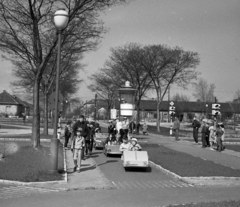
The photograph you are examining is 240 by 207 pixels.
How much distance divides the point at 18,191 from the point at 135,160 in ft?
16.4

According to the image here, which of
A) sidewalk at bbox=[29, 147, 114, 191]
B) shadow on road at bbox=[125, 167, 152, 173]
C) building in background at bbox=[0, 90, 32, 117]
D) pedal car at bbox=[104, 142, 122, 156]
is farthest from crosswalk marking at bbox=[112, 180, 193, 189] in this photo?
building in background at bbox=[0, 90, 32, 117]

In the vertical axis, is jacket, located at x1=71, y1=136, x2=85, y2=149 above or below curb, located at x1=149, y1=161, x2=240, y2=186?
above

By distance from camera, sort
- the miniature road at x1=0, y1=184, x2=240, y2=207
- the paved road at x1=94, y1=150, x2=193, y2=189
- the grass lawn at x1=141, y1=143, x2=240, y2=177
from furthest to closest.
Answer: the grass lawn at x1=141, y1=143, x2=240, y2=177
the paved road at x1=94, y1=150, x2=193, y2=189
the miniature road at x1=0, y1=184, x2=240, y2=207

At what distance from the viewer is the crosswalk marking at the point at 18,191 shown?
9617mm

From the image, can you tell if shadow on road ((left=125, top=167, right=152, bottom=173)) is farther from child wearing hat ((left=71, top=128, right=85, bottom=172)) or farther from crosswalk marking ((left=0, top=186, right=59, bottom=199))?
crosswalk marking ((left=0, top=186, right=59, bottom=199))

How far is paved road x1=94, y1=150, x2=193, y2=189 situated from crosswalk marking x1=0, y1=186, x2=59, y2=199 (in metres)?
2.17

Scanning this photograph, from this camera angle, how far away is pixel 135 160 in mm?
14031

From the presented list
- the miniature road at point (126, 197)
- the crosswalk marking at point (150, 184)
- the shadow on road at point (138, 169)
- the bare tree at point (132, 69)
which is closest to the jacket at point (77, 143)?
the shadow on road at point (138, 169)

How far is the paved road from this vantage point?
37.3 feet

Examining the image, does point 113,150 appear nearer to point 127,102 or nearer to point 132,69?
point 127,102

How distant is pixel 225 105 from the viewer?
356 feet

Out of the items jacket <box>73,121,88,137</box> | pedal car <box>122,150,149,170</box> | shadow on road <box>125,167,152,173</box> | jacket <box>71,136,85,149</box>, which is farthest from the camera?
jacket <box>73,121,88,137</box>

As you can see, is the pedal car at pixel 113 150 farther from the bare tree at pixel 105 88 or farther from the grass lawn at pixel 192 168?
the bare tree at pixel 105 88

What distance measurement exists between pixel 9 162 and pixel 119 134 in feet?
30.4
